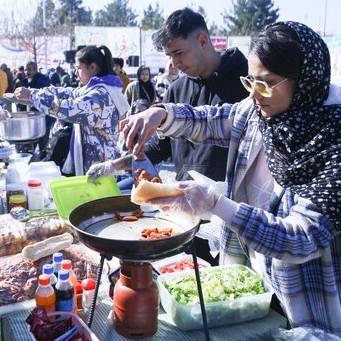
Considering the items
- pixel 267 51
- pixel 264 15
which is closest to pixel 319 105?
pixel 267 51

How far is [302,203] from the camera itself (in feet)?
4.92

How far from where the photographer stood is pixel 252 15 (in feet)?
159

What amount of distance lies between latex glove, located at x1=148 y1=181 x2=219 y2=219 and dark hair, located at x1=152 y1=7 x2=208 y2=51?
1701 mm

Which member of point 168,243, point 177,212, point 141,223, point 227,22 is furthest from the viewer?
point 227,22

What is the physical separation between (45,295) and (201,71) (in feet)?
6.21

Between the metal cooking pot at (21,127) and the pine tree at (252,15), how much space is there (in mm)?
45321

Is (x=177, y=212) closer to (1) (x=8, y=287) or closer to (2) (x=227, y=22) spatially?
(1) (x=8, y=287)

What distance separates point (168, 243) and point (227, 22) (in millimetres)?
53236

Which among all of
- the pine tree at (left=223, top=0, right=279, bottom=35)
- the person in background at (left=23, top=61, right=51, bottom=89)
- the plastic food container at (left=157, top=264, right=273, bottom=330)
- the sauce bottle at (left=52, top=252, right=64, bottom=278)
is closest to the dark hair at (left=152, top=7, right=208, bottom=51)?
the sauce bottle at (left=52, top=252, right=64, bottom=278)

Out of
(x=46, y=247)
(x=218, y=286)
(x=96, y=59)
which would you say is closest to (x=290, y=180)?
(x=218, y=286)

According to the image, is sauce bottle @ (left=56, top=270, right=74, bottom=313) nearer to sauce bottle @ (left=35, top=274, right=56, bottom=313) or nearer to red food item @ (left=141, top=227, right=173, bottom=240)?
sauce bottle @ (left=35, top=274, right=56, bottom=313)

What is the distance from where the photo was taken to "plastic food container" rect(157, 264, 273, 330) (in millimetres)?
1784

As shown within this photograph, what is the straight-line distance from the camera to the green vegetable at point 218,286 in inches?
73.3

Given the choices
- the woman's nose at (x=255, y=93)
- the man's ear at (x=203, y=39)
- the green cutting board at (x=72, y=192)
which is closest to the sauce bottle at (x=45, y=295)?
the green cutting board at (x=72, y=192)
